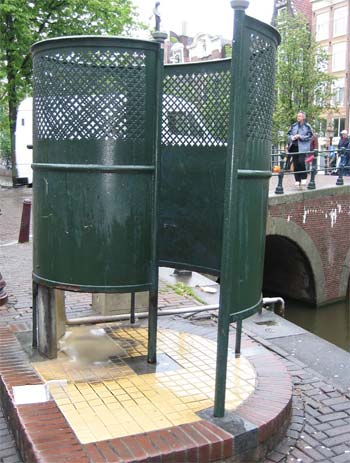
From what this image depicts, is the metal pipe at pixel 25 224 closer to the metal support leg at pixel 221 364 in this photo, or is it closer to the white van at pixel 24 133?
the metal support leg at pixel 221 364

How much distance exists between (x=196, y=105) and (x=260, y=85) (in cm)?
55

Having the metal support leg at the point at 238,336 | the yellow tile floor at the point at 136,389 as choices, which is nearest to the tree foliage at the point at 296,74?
the metal support leg at the point at 238,336

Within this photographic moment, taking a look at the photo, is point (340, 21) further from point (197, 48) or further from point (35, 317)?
point (35, 317)

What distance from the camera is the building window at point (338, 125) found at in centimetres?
3778

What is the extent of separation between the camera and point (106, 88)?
3.52 metres

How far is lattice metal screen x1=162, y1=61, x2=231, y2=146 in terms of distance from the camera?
3.45 metres

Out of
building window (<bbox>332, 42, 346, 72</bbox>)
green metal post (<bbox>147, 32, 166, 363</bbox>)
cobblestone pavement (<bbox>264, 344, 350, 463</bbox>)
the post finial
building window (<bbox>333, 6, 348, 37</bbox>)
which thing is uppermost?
building window (<bbox>333, 6, 348, 37</bbox>)

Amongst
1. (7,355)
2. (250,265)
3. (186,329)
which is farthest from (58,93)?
(186,329)

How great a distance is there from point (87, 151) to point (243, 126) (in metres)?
1.09

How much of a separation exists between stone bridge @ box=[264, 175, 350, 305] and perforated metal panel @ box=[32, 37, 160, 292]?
27.9 ft

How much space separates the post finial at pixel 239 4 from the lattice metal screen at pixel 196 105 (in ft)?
1.71

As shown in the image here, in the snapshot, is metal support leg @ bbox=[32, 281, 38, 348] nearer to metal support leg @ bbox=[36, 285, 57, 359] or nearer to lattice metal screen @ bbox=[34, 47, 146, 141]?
metal support leg @ bbox=[36, 285, 57, 359]

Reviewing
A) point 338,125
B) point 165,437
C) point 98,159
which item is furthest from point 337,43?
point 165,437

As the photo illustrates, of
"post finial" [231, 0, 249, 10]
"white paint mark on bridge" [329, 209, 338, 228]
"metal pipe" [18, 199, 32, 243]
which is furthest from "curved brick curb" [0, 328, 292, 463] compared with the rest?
"white paint mark on bridge" [329, 209, 338, 228]
